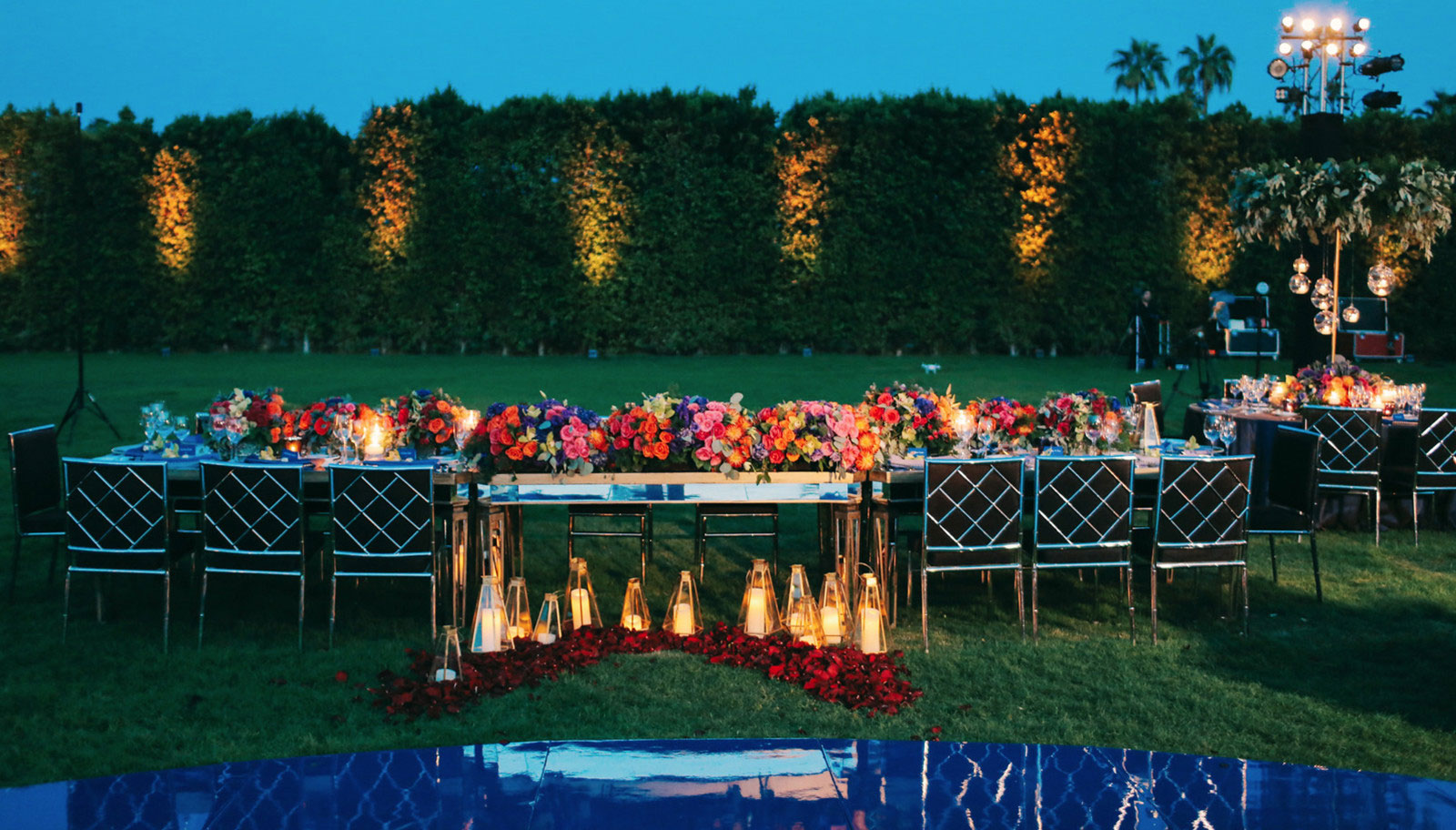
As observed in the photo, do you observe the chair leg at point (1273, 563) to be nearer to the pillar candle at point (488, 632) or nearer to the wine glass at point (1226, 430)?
the wine glass at point (1226, 430)

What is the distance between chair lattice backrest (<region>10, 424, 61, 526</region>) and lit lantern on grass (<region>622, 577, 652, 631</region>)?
3124mm

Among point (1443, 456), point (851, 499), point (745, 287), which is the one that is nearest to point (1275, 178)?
point (1443, 456)

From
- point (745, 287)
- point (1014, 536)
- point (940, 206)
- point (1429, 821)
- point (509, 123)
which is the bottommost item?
point (1429, 821)

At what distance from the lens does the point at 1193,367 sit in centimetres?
1852

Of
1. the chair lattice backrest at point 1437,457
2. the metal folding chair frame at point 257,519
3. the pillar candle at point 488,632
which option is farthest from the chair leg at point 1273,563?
the metal folding chair frame at point 257,519

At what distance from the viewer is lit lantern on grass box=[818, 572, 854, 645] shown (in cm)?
512

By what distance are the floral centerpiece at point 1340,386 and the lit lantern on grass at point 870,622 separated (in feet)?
14.9

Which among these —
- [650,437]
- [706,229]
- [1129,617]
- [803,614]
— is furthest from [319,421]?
[706,229]

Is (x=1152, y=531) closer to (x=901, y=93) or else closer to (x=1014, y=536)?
(x=1014, y=536)

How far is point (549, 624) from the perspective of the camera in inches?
203

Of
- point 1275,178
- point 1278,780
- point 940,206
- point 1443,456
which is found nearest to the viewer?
point 1278,780

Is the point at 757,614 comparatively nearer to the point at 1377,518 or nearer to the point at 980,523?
the point at 980,523

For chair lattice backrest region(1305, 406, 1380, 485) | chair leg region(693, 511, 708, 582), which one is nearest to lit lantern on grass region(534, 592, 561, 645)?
chair leg region(693, 511, 708, 582)

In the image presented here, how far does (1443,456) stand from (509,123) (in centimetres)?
1625
